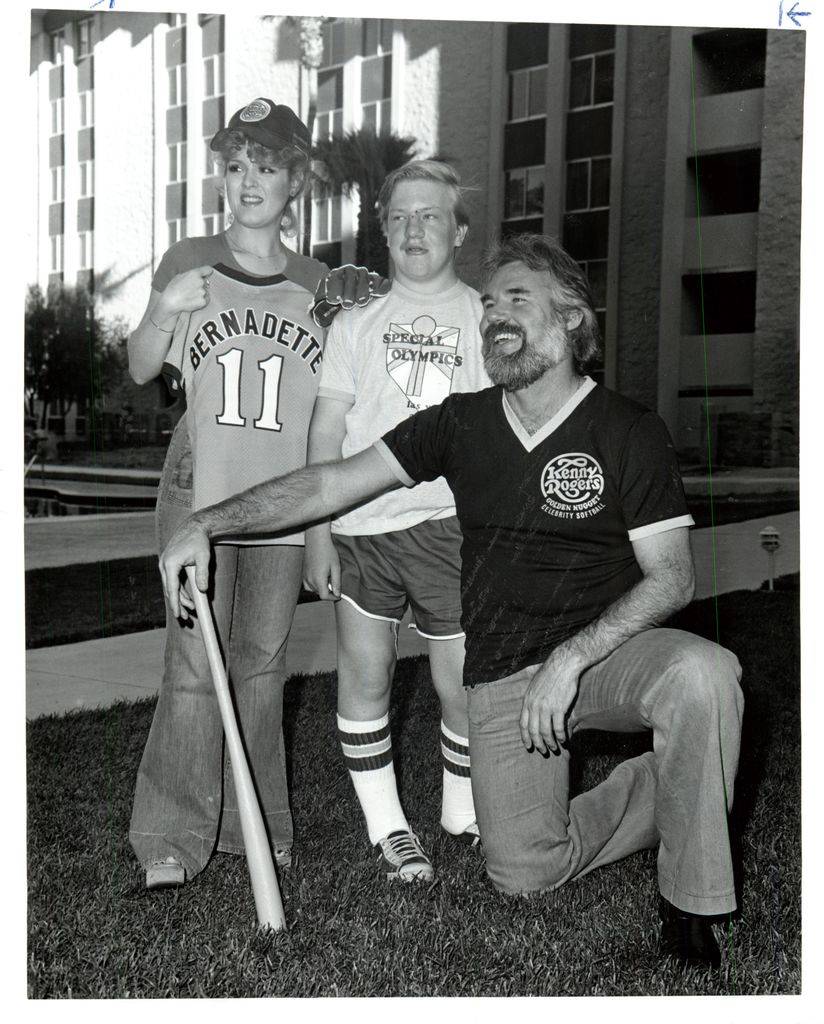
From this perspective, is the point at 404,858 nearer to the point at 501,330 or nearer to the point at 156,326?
the point at 501,330

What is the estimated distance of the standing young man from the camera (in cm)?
267

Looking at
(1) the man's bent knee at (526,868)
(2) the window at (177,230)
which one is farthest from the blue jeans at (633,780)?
(2) the window at (177,230)

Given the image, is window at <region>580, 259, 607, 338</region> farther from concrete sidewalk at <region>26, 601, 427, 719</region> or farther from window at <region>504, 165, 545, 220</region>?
concrete sidewalk at <region>26, 601, 427, 719</region>

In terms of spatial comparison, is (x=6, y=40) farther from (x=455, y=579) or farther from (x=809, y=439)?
(x=809, y=439)

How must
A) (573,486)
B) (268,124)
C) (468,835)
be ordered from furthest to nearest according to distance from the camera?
1. (468,835)
2. (268,124)
3. (573,486)

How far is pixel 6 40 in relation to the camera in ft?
8.09

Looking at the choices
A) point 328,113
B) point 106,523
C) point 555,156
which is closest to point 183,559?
point 106,523

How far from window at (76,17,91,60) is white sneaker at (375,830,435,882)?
203 centimetres

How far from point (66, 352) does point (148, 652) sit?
1379 mm

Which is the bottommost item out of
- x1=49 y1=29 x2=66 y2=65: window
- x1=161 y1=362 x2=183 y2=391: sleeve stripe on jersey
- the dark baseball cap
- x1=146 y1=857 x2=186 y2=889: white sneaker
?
x1=146 y1=857 x2=186 y2=889: white sneaker

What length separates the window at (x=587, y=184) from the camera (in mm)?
2760

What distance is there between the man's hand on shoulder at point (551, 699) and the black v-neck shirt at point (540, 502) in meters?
0.15

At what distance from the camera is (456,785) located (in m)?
2.91

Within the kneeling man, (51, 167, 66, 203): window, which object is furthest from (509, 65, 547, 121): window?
(51, 167, 66, 203): window
